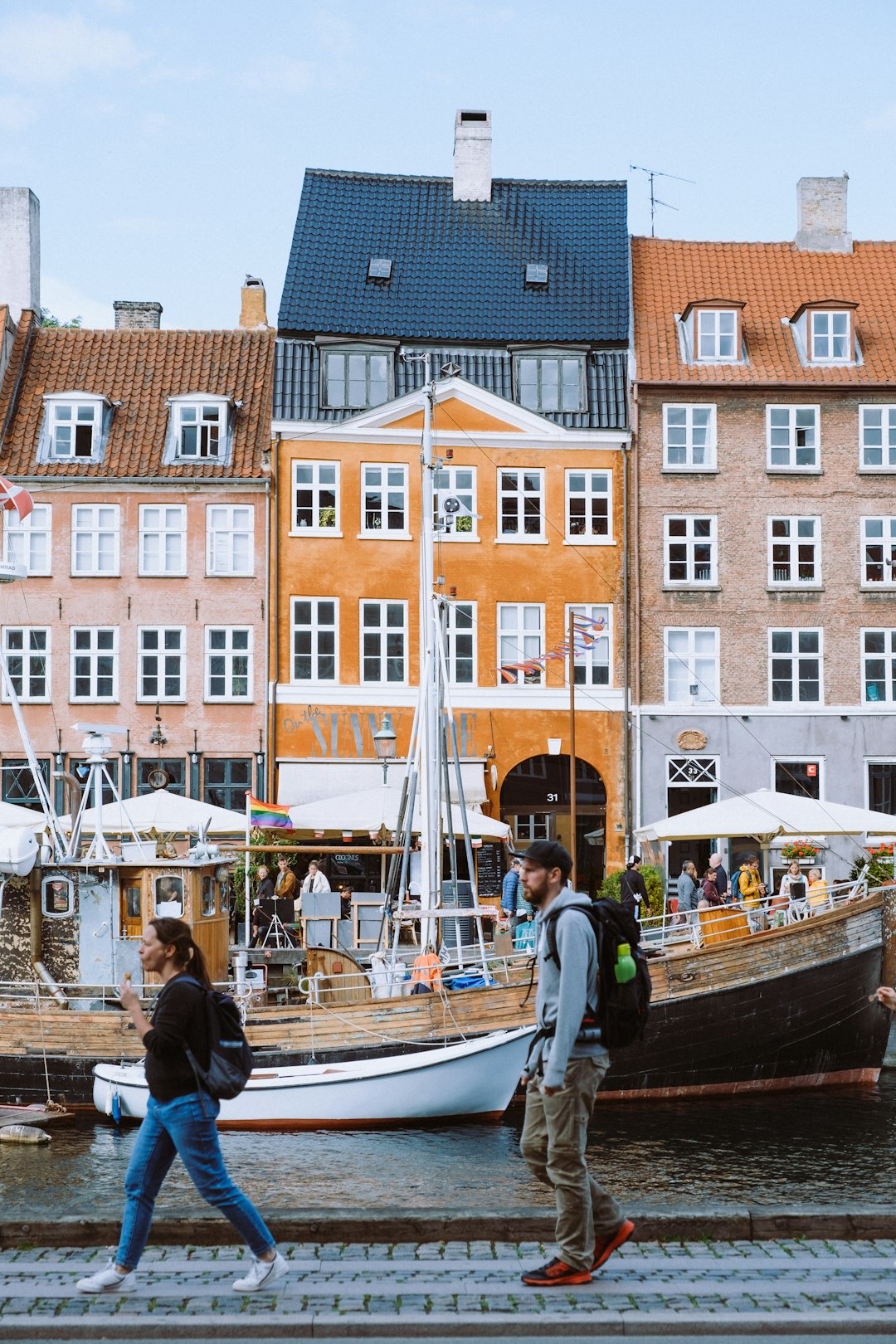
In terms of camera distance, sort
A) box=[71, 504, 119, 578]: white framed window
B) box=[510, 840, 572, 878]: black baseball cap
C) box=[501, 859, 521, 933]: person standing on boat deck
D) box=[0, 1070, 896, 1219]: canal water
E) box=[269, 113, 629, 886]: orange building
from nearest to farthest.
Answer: box=[510, 840, 572, 878]: black baseball cap, box=[0, 1070, 896, 1219]: canal water, box=[501, 859, 521, 933]: person standing on boat deck, box=[269, 113, 629, 886]: orange building, box=[71, 504, 119, 578]: white framed window

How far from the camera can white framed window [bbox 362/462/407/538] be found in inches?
1390

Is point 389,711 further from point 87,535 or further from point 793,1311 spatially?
point 793,1311

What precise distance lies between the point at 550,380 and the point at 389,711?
27.1 feet

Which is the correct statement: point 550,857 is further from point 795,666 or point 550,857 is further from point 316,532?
point 795,666

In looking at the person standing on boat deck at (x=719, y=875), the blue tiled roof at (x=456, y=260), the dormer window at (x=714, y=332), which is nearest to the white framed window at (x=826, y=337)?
the dormer window at (x=714, y=332)

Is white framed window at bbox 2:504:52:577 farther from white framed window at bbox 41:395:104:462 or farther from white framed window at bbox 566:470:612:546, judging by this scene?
white framed window at bbox 566:470:612:546

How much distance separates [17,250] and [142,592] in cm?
977

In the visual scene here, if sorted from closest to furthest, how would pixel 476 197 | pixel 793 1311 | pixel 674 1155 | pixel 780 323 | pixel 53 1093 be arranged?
pixel 793 1311 < pixel 674 1155 < pixel 53 1093 < pixel 780 323 < pixel 476 197

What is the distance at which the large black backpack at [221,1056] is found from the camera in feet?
23.4

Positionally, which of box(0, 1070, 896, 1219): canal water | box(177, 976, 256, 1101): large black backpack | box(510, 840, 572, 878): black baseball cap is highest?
box(510, 840, 572, 878): black baseball cap

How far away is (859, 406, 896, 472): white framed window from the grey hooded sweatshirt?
30.1m

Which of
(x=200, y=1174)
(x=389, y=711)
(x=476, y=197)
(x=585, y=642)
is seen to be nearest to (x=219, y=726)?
(x=389, y=711)

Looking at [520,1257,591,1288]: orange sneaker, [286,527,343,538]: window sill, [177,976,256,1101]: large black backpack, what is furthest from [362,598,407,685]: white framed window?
[520,1257,591,1288]: orange sneaker

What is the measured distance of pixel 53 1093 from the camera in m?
18.4
